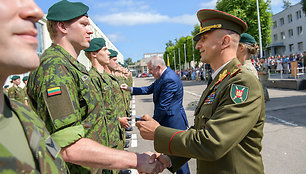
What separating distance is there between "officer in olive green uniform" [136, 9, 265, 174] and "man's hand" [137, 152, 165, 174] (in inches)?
6.6

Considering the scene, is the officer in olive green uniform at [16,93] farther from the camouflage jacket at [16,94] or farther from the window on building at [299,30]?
the window on building at [299,30]

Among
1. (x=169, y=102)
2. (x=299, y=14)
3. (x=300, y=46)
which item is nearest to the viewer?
(x=169, y=102)

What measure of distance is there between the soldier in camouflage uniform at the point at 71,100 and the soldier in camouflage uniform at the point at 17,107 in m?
0.60

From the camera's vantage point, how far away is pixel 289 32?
5088 cm

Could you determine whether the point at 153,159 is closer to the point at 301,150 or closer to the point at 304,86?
the point at 301,150

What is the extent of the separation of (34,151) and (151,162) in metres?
1.23

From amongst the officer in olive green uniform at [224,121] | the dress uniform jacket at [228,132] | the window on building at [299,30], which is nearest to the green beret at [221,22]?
the officer in olive green uniform at [224,121]

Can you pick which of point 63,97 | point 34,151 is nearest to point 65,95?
point 63,97

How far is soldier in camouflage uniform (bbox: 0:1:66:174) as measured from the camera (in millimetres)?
763

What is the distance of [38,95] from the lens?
1633 millimetres

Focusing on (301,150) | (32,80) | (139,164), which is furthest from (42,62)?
(301,150)

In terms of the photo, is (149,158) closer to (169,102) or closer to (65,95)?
(65,95)

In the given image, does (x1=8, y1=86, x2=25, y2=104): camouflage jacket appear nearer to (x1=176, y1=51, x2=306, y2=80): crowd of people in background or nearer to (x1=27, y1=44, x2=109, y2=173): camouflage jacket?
(x1=27, y1=44, x2=109, y2=173): camouflage jacket

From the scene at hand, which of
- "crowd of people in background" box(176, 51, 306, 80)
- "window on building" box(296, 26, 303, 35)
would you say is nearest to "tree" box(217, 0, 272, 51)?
"crowd of people in background" box(176, 51, 306, 80)
